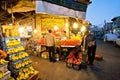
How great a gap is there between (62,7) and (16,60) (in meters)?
3.20

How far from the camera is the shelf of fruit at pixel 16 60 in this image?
6844mm

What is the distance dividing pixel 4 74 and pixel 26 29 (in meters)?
9.81

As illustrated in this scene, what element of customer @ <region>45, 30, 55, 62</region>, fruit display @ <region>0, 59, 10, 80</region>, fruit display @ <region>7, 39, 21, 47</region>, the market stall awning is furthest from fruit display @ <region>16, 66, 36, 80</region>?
customer @ <region>45, 30, 55, 62</region>

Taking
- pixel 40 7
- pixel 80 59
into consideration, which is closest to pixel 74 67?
pixel 80 59

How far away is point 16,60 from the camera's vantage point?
6.96 m

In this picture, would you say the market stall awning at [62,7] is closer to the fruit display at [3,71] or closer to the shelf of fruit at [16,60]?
the fruit display at [3,71]

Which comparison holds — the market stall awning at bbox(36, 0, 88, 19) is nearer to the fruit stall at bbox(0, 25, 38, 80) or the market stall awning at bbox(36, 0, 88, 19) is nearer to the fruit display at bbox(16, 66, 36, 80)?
the fruit stall at bbox(0, 25, 38, 80)

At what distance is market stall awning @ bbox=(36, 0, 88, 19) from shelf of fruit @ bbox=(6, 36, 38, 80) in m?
2.73

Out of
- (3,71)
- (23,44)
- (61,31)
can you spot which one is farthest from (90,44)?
(3,71)

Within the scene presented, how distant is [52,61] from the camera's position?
1176 centimetres

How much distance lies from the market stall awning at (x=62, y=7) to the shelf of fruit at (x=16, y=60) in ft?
8.97

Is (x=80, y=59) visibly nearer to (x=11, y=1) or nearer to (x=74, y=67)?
(x=74, y=67)

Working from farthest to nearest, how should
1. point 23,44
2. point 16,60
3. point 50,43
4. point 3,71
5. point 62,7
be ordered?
point 50,43, point 23,44, point 16,60, point 3,71, point 62,7

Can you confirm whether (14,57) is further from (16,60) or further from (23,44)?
(23,44)
